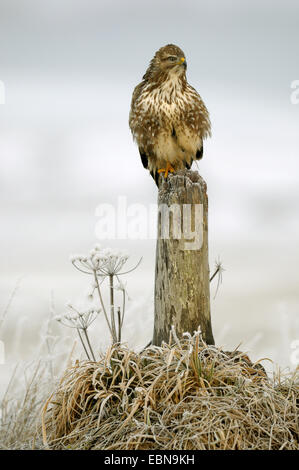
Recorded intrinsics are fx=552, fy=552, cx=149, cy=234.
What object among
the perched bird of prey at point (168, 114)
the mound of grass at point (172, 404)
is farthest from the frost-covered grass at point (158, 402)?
the perched bird of prey at point (168, 114)

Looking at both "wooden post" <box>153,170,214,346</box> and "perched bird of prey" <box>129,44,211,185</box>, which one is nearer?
"wooden post" <box>153,170,214,346</box>

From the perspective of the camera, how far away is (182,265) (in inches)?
187

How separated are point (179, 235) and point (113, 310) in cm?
86

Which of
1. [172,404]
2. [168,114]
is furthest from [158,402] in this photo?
[168,114]

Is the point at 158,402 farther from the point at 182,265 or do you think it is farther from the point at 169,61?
the point at 169,61

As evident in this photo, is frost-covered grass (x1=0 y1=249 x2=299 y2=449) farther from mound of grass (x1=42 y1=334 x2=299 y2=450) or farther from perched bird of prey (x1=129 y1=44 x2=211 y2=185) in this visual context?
perched bird of prey (x1=129 y1=44 x2=211 y2=185)

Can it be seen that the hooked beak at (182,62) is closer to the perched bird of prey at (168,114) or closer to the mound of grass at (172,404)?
the perched bird of prey at (168,114)

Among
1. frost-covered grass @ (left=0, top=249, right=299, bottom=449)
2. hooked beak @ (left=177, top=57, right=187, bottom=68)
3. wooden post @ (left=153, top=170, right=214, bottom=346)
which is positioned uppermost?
hooked beak @ (left=177, top=57, right=187, bottom=68)

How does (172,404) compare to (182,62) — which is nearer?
(172,404)

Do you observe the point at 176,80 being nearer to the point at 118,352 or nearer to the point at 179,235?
the point at 179,235

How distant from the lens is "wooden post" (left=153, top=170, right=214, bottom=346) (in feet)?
15.6

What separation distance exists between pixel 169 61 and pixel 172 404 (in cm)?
348

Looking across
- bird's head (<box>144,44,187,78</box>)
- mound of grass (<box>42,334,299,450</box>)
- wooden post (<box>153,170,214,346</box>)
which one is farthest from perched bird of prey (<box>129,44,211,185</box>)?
mound of grass (<box>42,334,299,450</box>)
